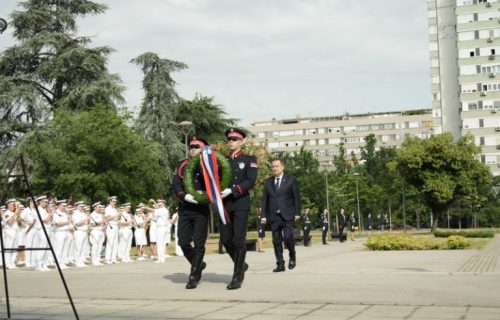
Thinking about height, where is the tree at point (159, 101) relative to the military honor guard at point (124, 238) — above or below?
above

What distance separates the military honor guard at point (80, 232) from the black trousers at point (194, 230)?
34.8 feet

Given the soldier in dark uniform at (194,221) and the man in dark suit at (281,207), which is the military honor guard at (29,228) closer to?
the man in dark suit at (281,207)

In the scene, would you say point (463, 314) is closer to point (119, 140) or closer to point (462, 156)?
point (119, 140)

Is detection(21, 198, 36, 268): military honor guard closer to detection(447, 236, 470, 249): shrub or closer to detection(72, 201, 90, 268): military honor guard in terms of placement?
detection(72, 201, 90, 268): military honor guard

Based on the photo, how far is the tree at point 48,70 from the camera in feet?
136

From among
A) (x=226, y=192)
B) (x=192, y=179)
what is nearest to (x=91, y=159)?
(x=192, y=179)

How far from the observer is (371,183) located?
328ft

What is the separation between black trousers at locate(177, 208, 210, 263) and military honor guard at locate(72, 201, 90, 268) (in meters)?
10.6

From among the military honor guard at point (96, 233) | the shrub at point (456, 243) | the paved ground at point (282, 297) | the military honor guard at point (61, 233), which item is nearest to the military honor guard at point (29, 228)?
the military honor guard at point (61, 233)

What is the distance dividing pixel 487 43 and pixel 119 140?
72.5 m

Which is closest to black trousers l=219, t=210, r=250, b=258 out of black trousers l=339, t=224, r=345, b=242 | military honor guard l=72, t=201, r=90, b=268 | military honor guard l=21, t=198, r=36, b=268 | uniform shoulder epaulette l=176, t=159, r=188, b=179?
uniform shoulder epaulette l=176, t=159, r=188, b=179

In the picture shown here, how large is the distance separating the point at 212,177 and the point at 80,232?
457 inches

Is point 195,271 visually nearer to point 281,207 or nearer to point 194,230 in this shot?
point 194,230

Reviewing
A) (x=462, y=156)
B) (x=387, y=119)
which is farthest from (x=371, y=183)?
(x=387, y=119)
